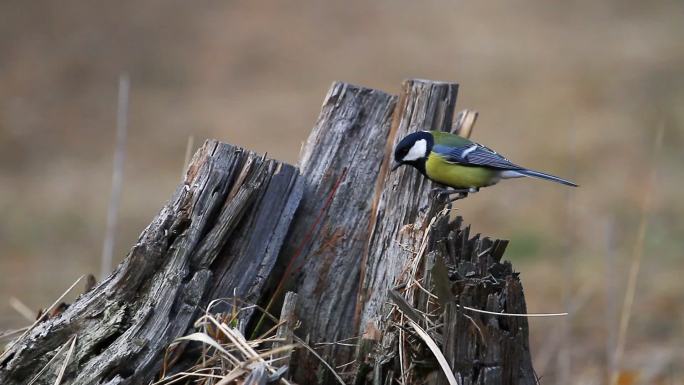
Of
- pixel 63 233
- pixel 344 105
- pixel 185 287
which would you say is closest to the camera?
pixel 185 287

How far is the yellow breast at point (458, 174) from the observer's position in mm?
3440

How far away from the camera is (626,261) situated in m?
7.44

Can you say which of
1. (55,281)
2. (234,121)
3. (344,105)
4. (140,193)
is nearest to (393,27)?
(234,121)

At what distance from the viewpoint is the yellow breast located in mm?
3440

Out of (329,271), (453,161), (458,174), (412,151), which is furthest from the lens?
(458,174)

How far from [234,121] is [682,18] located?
766cm

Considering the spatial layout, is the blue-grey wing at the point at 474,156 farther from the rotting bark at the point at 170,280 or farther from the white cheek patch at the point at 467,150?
the rotting bark at the point at 170,280

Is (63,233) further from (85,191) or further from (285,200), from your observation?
(285,200)

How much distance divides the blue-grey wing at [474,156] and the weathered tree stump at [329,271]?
447 mm

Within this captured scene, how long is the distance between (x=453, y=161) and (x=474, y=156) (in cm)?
24

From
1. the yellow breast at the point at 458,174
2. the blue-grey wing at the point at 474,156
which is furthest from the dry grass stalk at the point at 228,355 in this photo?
the blue-grey wing at the point at 474,156

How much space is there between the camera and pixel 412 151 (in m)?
3.22

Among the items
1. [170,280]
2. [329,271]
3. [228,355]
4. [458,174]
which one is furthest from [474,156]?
[228,355]

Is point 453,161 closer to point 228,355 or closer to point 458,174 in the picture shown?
point 458,174
